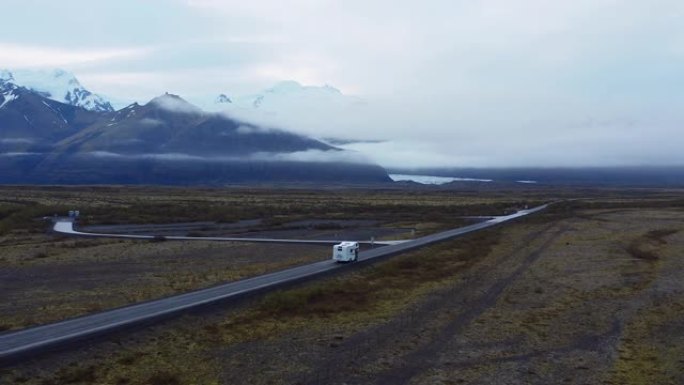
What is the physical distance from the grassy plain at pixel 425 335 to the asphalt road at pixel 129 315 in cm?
87

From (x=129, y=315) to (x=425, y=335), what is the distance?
1248 centimetres

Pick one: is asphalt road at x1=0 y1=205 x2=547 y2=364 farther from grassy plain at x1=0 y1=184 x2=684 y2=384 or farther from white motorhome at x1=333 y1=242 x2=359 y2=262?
white motorhome at x1=333 y1=242 x2=359 y2=262

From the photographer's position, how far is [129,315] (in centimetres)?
2714

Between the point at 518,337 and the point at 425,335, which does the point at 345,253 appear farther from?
the point at 518,337

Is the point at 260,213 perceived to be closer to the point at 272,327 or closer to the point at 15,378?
the point at 272,327

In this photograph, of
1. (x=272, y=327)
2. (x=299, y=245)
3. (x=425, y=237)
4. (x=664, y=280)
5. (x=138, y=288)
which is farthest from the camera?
(x=425, y=237)

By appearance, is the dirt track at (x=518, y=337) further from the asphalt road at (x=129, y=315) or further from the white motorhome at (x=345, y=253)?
the white motorhome at (x=345, y=253)

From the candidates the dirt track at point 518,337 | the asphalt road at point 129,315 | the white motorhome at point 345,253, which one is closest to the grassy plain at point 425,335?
the dirt track at point 518,337

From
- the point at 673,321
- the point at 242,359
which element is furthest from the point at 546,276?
the point at 242,359

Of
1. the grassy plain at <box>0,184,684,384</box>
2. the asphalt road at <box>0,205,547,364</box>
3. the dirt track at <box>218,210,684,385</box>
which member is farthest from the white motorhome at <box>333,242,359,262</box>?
the dirt track at <box>218,210,684,385</box>

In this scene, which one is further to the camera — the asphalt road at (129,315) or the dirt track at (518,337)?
the asphalt road at (129,315)

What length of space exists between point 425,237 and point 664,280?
2851 centimetres

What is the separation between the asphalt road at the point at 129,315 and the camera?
22.2 m

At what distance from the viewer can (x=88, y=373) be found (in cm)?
2025
